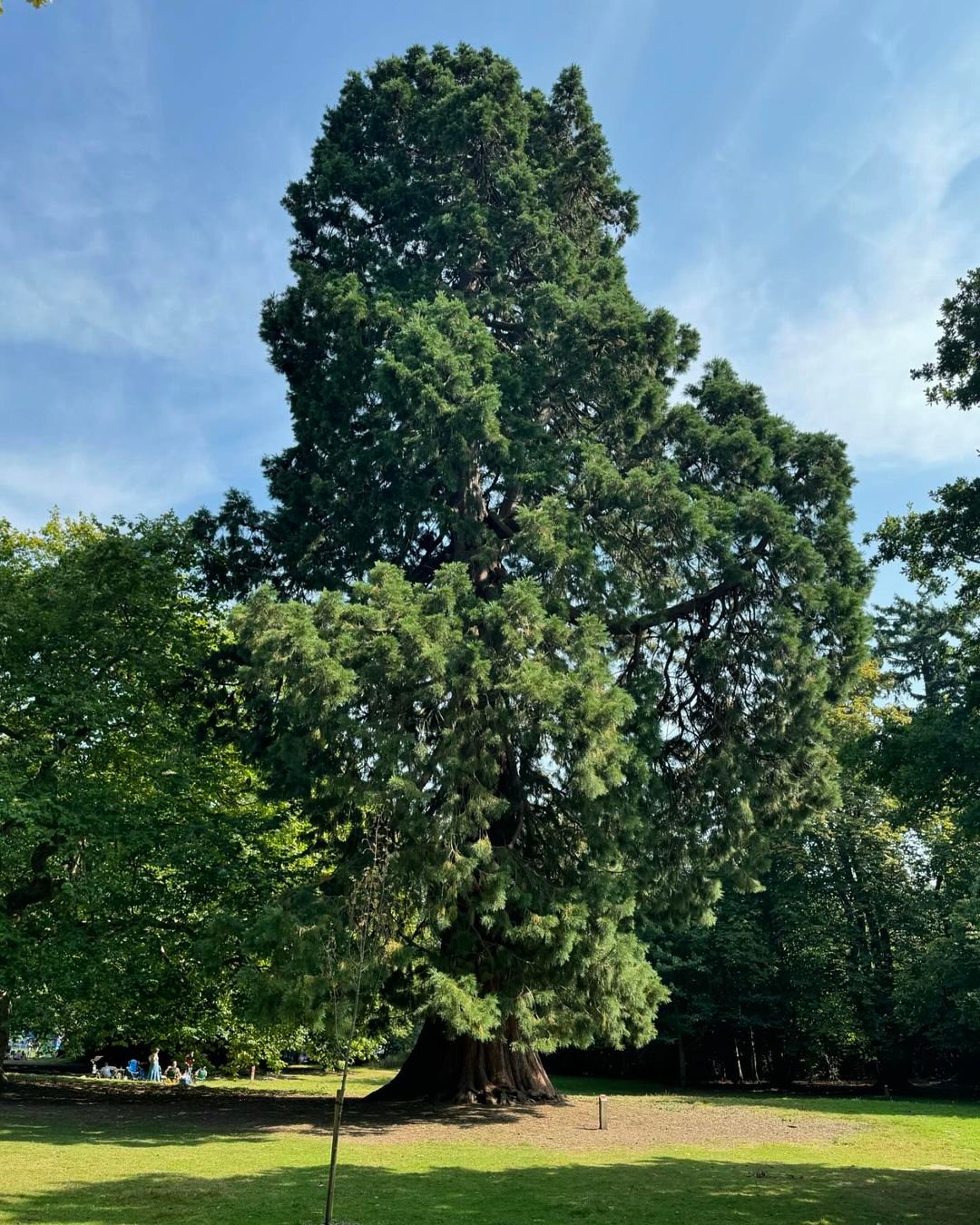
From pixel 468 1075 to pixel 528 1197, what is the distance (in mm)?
7509

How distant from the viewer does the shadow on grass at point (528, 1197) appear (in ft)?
23.8

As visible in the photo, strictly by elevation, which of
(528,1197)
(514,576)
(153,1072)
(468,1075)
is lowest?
(528,1197)

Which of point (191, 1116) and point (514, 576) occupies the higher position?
point (514, 576)

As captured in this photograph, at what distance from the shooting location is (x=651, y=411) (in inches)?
694

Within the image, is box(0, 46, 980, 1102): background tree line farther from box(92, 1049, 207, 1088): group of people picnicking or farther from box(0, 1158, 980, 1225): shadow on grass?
box(92, 1049, 207, 1088): group of people picnicking

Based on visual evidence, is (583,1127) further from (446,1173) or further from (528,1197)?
(528,1197)

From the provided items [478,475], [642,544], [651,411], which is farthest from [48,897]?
[651,411]

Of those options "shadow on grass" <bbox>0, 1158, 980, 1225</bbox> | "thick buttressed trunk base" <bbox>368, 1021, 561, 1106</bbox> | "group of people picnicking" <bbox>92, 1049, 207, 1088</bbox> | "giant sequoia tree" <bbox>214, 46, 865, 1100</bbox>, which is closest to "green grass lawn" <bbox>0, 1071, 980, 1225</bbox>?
"shadow on grass" <bbox>0, 1158, 980, 1225</bbox>

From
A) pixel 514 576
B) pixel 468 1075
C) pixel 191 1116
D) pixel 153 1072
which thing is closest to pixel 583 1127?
pixel 468 1075

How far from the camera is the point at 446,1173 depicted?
9.52 metres

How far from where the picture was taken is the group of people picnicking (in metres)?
→ 23.8

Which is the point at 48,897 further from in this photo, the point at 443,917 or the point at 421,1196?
the point at 421,1196

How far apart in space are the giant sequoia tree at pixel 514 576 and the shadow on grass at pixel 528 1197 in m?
3.41

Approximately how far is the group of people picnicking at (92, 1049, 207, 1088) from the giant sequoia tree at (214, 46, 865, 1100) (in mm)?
10417
